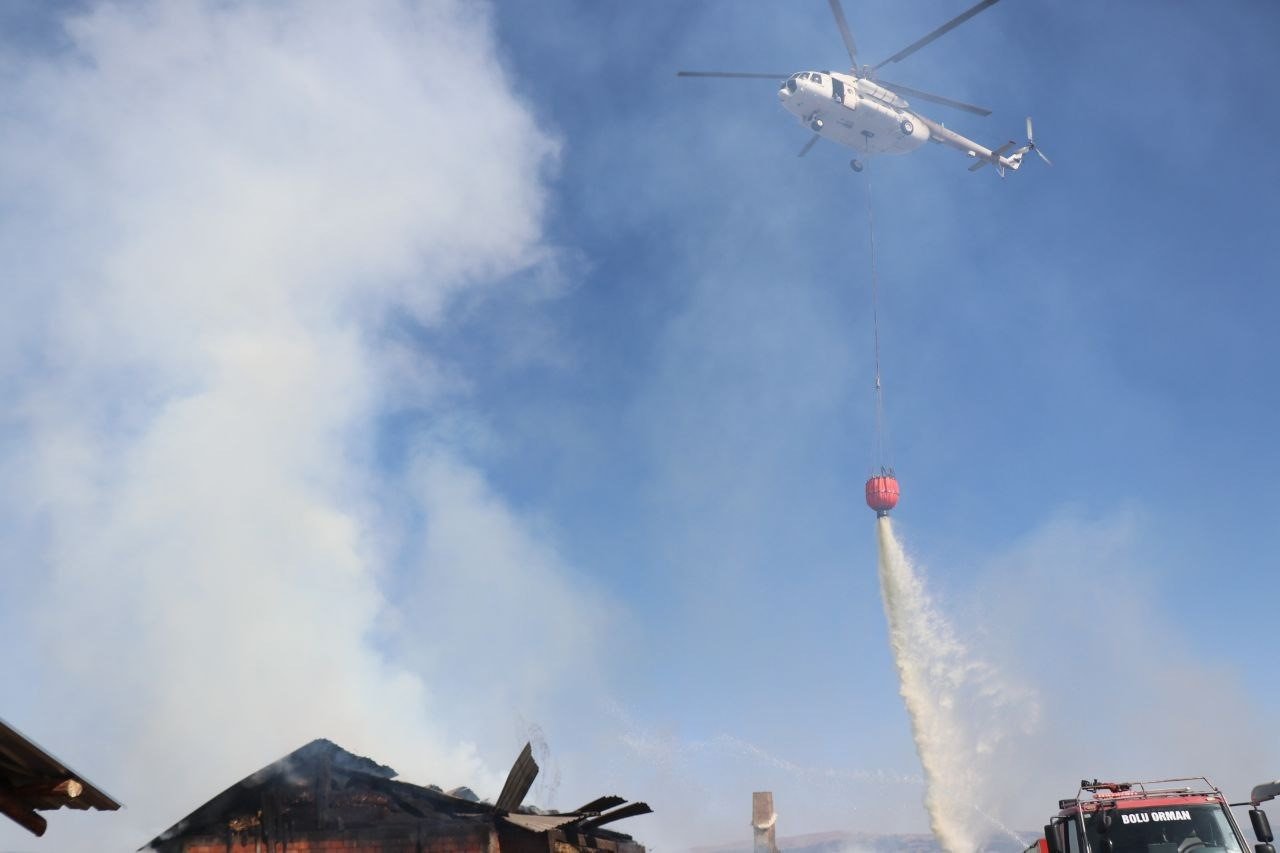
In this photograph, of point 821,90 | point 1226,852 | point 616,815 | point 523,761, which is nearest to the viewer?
point 1226,852

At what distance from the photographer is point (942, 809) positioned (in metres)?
51.2

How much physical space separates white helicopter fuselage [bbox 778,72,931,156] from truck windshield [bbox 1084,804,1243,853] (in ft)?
136

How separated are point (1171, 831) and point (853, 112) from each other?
42498mm

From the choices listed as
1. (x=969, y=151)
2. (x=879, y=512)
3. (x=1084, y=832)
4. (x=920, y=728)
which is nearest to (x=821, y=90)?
(x=969, y=151)

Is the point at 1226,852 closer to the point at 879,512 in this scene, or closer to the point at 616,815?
the point at 616,815

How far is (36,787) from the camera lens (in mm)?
8609

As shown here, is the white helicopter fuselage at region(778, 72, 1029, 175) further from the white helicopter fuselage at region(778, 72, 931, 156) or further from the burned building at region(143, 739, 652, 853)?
the burned building at region(143, 739, 652, 853)

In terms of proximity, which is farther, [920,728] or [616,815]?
[920,728]

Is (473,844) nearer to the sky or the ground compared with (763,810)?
nearer to the ground

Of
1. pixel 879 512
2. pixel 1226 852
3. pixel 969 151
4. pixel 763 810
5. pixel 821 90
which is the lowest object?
pixel 1226 852

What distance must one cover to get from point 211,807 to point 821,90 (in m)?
42.7

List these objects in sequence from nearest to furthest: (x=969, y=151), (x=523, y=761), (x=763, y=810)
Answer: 1. (x=523, y=761)
2. (x=763, y=810)
3. (x=969, y=151)

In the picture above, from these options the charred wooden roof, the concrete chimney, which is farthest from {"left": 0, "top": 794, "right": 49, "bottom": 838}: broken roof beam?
the concrete chimney

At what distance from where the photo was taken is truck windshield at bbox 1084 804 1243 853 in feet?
47.1
